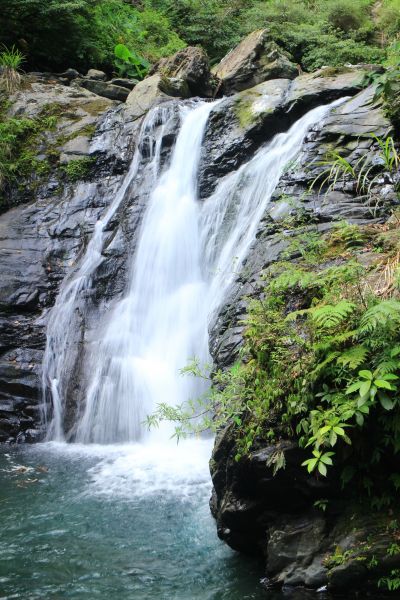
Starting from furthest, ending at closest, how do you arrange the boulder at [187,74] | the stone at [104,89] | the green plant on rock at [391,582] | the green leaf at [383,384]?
the stone at [104,89] < the boulder at [187,74] < the green plant on rock at [391,582] < the green leaf at [383,384]

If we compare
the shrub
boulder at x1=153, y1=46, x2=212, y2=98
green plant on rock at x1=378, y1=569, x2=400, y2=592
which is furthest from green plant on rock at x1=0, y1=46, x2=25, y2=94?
green plant on rock at x1=378, y1=569, x2=400, y2=592

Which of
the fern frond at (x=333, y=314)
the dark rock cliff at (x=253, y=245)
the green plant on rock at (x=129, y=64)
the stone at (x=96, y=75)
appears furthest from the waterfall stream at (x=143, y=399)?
the green plant on rock at (x=129, y=64)

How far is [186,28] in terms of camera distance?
18.9 meters

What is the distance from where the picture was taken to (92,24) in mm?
15969

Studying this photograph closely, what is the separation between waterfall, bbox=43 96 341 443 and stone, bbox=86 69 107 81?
19.7 feet

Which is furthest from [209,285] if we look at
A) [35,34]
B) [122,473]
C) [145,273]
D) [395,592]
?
[35,34]

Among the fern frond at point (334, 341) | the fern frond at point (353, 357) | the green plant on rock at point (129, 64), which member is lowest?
the fern frond at point (353, 357)

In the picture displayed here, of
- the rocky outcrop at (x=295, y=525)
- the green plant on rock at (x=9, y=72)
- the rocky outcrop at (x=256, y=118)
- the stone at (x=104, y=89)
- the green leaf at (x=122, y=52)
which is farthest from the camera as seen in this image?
the green leaf at (x=122, y=52)

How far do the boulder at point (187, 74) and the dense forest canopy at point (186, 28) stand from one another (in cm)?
299

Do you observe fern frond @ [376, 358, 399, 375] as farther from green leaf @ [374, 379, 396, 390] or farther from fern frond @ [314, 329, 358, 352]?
fern frond @ [314, 329, 358, 352]

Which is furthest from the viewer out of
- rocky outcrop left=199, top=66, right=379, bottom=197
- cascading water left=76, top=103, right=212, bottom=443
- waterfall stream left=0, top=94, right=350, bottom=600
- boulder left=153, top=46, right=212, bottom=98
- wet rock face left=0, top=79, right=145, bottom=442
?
boulder left=153, top=46, right=212, bottom=98

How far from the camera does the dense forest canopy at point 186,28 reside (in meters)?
14.5

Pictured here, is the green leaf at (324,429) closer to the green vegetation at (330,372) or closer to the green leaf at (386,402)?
the green vegetation at (330,372)

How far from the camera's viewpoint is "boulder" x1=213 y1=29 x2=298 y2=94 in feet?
44.0
